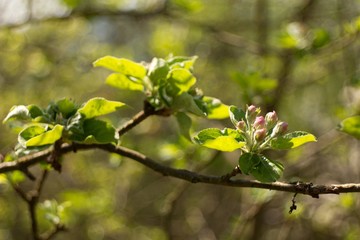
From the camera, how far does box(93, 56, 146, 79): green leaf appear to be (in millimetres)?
1659

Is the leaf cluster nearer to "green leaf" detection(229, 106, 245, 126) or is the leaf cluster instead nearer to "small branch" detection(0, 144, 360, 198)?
"small branch" detection(0, 144, 360, 198)

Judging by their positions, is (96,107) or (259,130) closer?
(259,130)

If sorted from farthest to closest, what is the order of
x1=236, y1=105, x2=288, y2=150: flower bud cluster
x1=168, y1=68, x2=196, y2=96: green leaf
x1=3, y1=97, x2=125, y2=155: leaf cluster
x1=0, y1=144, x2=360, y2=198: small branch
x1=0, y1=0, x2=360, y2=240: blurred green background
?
x1=0, y1=0, x2=360, y2=240: blurred green background < x1=168, y1=68, x2=196, y2=96: green leaf < x1=3, y1=97, x2=125, y2=155: leaf cluster < x1=236, y1=105, x2=288, y2=150: flower bud cluster < x1=0, y1=144, x2=360, y2=198: small branch

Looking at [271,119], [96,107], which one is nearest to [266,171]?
[271,119]

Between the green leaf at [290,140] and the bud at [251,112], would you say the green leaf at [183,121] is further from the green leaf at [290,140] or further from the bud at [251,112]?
the green leaf at [290,140]

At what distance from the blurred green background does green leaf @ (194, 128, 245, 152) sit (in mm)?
1043

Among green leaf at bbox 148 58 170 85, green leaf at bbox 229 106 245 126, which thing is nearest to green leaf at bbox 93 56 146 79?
green leaf at bbox 148 58 170 85

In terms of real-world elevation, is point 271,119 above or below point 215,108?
above

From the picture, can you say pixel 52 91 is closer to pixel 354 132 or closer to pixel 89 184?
pixel 89 184

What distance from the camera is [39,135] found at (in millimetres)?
1452

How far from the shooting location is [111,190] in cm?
464

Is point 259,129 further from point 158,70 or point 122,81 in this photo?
point 122,81

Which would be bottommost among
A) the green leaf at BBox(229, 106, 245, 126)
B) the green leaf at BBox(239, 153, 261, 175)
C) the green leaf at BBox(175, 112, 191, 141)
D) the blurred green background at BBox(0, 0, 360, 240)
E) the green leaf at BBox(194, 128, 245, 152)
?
the blurred green background at BBox(0, 0, 360, 240)

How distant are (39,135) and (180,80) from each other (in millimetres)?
468
